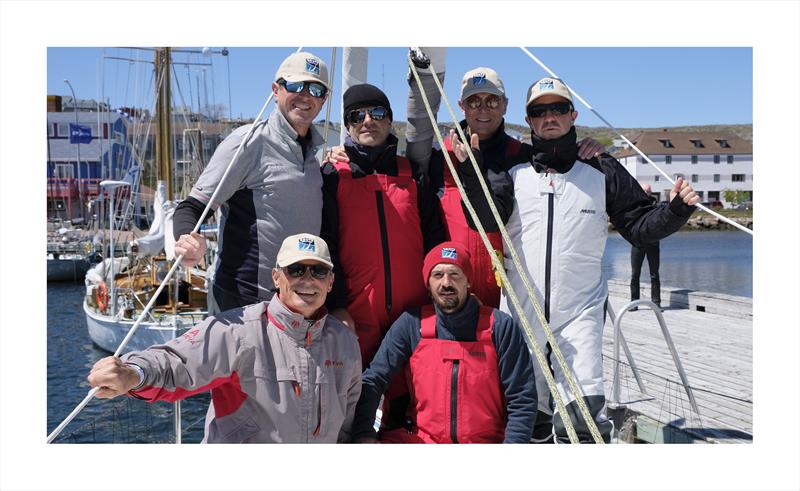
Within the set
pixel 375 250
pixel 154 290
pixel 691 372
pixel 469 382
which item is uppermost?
pixel 375 250

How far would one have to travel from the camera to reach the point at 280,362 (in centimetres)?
335

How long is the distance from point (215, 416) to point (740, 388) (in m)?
5.60

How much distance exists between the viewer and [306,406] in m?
3.37

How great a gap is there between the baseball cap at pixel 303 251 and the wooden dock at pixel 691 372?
3.36m

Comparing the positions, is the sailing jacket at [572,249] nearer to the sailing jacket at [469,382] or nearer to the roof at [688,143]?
the sailing jacket at [469,382]

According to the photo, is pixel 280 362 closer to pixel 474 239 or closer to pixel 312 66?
pixel 474 239

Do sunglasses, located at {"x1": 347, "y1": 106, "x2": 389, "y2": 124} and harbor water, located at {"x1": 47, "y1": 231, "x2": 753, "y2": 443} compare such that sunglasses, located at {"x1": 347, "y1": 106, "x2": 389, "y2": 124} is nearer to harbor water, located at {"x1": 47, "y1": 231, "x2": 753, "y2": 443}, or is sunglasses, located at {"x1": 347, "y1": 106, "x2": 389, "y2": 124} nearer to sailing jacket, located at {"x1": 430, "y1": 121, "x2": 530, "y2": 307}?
sailing jacket, located at {"x1": 430, "y1": 121, "x2": 530, "y2": 307}

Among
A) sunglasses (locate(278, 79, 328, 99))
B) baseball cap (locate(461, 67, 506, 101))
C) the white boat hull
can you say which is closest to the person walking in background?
baseball cap (locate(461, 67, 506, 101))

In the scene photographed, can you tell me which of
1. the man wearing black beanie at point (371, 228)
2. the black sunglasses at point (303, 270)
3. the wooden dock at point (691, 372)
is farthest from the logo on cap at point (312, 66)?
the wooden dock at point (691, 372)

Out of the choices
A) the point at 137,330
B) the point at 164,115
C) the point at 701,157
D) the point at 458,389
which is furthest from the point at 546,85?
the point at 701,157

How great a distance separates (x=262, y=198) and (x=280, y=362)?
3.22 feet

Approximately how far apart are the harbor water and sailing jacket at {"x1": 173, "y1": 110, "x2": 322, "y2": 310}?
86.7 inches
